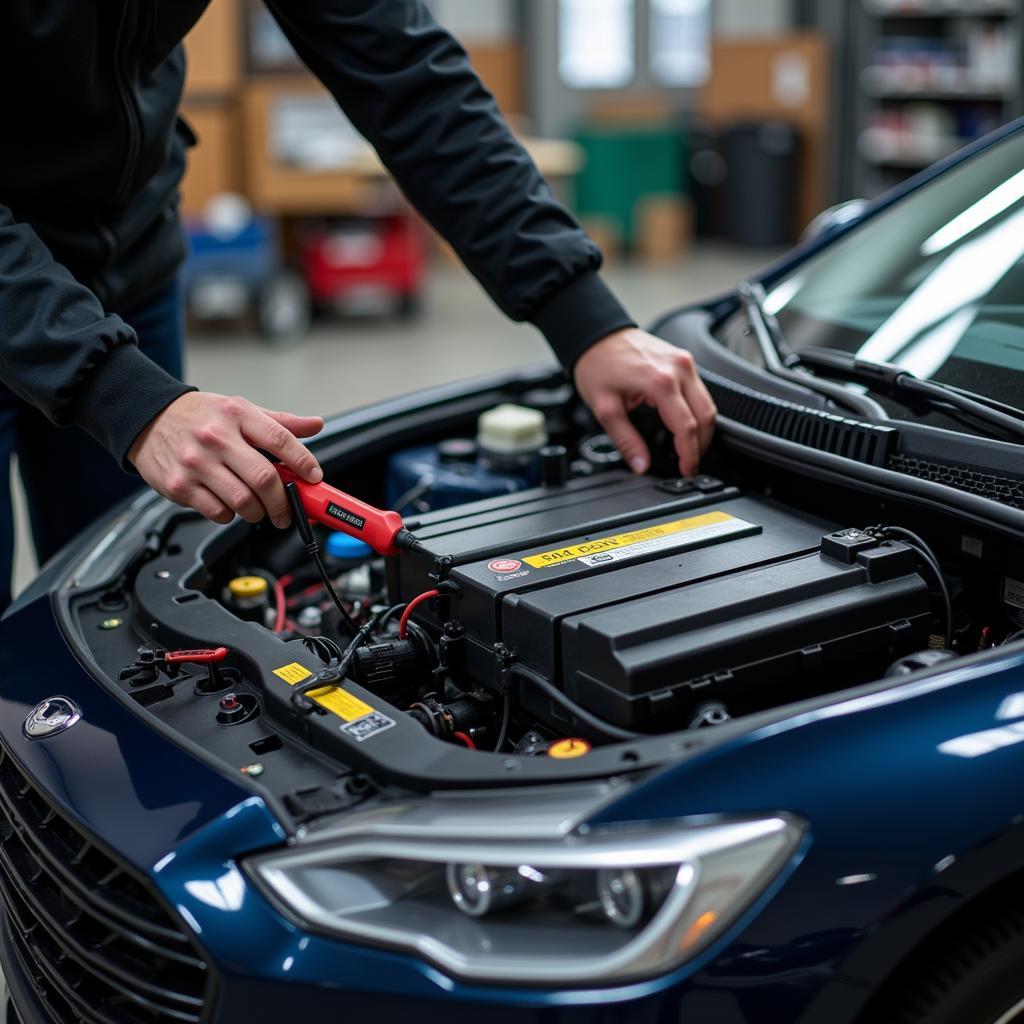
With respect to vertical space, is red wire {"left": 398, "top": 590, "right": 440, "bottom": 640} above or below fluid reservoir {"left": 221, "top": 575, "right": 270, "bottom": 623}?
above

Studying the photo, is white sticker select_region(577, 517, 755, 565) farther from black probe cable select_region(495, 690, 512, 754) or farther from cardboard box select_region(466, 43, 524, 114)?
cardboard box select_region(466, 43, 524, 114)

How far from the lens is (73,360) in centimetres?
135

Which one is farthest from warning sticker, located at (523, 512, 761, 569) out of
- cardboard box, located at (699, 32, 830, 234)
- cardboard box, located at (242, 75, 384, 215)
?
cardboard box, located at (699, 32, 830, 234)

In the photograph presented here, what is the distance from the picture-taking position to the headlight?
0.94 meters

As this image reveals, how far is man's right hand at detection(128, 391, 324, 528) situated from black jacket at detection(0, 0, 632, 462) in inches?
3.0

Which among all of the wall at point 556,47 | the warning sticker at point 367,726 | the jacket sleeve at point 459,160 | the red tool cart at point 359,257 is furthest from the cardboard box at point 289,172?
the warning sticker at point 367,726

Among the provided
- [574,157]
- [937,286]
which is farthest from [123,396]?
[574,157]

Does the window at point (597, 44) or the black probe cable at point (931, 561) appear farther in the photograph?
the window at point (597, 44)

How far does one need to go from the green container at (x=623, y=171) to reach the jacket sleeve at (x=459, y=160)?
6.63m

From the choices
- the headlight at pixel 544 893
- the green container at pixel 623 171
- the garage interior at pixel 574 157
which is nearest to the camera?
the headlight at pixel 544 893

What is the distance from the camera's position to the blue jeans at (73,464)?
177 cm

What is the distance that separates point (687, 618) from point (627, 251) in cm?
744

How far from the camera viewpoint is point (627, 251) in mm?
8383

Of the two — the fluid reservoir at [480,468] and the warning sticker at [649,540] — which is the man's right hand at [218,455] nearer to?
the warning sticker at [649,540]
